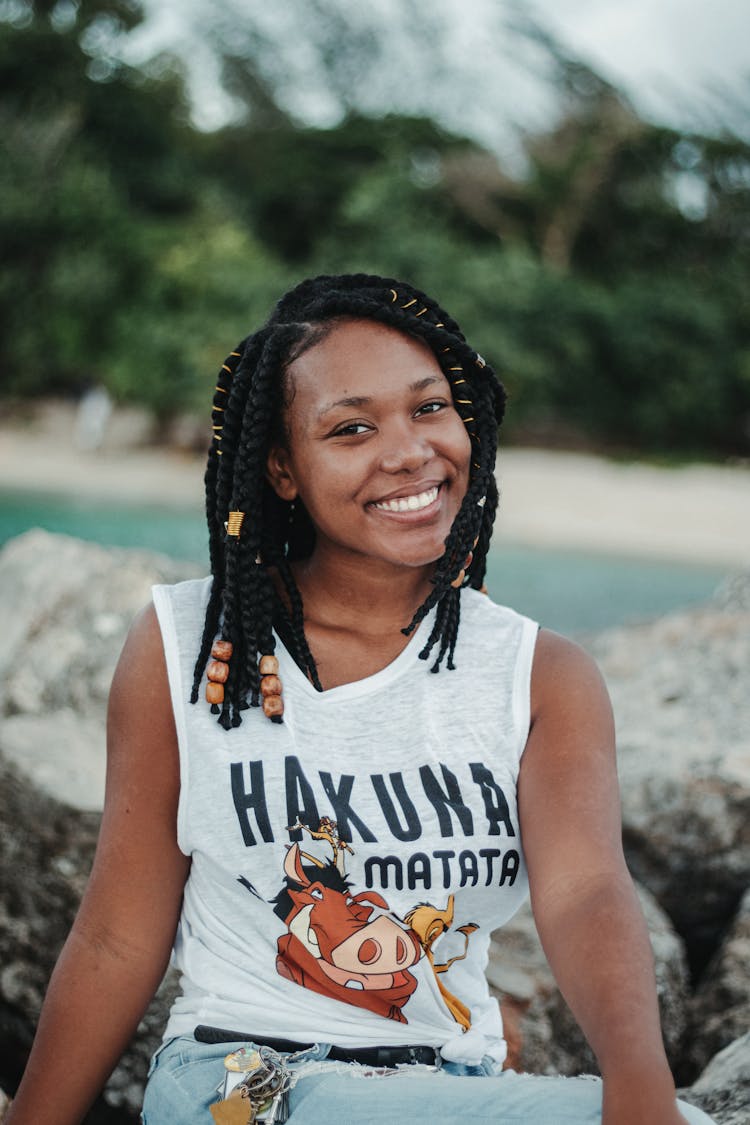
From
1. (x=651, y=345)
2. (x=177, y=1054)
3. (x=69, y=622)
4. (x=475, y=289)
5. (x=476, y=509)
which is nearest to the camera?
(x=177, y=1054)

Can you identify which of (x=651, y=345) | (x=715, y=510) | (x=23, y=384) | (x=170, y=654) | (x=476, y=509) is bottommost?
(x=170, y=654)

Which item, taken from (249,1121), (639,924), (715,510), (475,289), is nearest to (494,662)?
(639,924)

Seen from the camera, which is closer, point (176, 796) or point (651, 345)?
point (176, 796)

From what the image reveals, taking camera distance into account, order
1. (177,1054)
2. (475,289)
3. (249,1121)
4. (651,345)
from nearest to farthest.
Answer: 1. (249,1121)
2. (177,1054)
3. (475,289)
4. (651,345)

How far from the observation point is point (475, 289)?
20.4m

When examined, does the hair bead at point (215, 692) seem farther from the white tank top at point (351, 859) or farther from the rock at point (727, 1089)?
the rock at point (727, 1089)

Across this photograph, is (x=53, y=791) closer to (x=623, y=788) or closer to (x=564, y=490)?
(x=623, y=788)

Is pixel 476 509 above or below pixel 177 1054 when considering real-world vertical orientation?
above

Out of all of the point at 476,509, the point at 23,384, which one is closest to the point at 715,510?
the point at 23,384

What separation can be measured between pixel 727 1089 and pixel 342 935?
78 cm

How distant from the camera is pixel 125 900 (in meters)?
1.69

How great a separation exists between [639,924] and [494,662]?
43 cm

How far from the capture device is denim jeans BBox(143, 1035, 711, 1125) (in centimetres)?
140

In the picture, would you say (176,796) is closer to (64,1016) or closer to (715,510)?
(64,1016)
